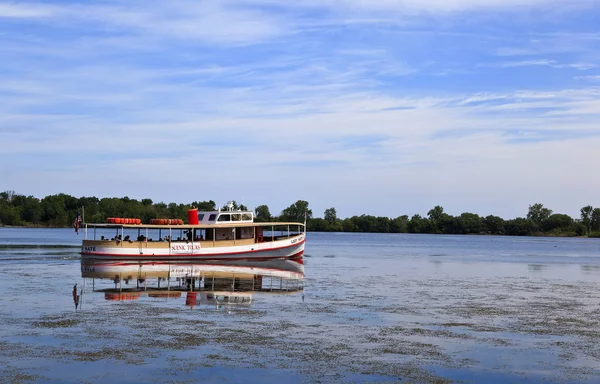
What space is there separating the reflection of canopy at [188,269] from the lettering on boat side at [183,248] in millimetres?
1429

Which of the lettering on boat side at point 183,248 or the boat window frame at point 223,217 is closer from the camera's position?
the lettering on boat side at point 183,248

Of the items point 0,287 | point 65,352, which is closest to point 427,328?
point 65,352

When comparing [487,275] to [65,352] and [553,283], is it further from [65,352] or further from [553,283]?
[65,352]

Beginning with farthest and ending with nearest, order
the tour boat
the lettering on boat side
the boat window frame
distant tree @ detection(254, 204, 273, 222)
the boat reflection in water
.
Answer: distant tree @ detection(254, 204, 273, 222) < the boat window frame < the lettering on boat side < the tour boat < the boat reflection in water

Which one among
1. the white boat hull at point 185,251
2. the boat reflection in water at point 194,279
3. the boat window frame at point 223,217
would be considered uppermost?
the boat window frame at point 223,217

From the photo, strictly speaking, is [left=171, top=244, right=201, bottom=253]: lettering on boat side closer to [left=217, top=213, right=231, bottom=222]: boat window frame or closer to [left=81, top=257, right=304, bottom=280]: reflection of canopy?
[left=81, top=257, right=304, bottom=280]: reflection of canopy

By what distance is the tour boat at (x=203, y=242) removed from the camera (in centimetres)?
6034

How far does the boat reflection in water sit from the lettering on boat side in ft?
4.28

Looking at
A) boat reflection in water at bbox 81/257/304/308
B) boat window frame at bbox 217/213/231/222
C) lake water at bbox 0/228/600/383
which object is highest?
boat window frame at bbox 217/213/231/222

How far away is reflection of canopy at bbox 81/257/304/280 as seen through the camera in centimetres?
4800

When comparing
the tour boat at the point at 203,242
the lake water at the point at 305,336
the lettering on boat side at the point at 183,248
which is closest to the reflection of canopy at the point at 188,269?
the tour boat at the point at 203,242

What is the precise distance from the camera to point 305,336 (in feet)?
78.6

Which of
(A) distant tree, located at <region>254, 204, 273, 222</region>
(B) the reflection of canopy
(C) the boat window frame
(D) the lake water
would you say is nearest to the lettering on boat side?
(B) the reflection of canopy

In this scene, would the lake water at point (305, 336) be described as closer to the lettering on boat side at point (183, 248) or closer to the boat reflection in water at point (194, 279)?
the boat reflection in water at point (194, 279)
